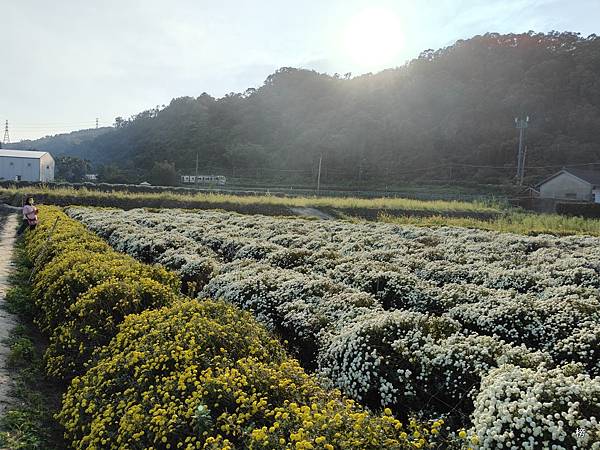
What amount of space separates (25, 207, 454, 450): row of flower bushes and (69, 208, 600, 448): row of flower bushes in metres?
0.33

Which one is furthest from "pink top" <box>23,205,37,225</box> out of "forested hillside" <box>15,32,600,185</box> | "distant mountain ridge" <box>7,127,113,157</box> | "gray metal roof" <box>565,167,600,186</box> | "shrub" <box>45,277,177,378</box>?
"distant mountain ridge" <box>7,127,113,157</box>

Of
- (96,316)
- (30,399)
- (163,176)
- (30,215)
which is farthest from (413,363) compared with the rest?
(163,176)

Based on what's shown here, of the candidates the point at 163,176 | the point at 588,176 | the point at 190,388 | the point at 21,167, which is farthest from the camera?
the point at 163,176

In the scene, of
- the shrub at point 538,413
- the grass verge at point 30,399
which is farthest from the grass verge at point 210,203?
the shrub at point 538,413

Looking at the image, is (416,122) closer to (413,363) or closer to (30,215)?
(30,215)

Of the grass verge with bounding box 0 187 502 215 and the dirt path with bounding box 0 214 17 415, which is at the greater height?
the grass verge with bounding box 0 187 502 215

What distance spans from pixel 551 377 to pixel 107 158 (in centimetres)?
11643

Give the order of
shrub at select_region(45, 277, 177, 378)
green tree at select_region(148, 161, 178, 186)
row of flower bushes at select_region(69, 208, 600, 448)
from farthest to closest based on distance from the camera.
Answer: green tree at select_region(148, 161, 178, 186)
shrub at select_region(45, 277, 177, 378)
row of flower bushes at select_region(69, 208, 600, 448)

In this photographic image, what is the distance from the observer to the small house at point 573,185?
47.3 metres

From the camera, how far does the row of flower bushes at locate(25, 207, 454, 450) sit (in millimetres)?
2963

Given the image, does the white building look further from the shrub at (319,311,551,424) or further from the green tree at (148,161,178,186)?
the shrub at (319,311,551,424)

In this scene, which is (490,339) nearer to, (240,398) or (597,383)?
(597,383)

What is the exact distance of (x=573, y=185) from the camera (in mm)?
48875

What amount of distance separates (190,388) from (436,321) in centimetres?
264
